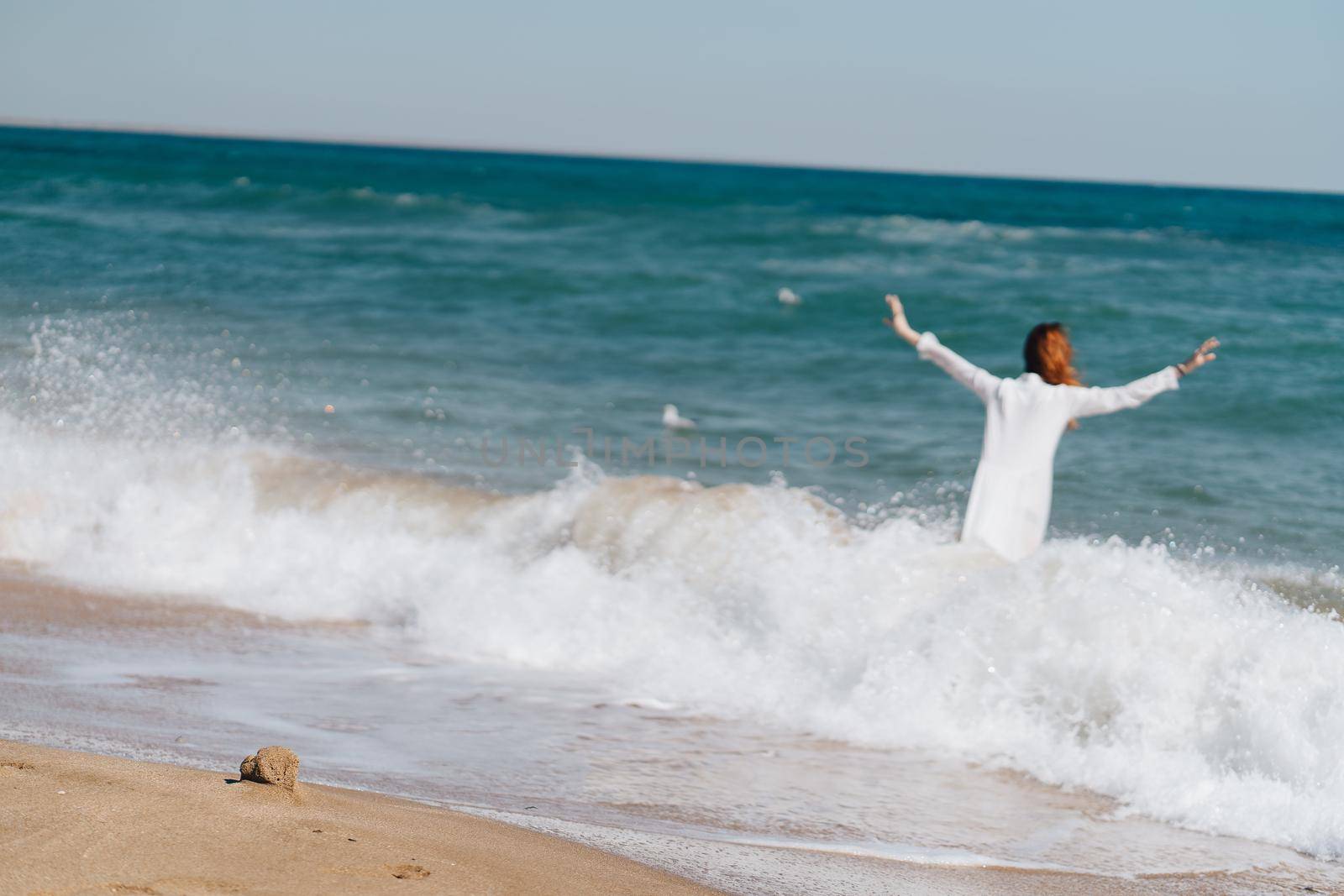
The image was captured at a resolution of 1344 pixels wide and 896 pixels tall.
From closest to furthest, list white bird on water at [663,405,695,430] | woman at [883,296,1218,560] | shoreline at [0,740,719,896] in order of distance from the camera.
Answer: shoreline at [0,740,719,896]
woman at [883,296,1218,560]
white bird on water at [663,405,695,430]

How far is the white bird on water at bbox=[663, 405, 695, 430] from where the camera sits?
1148 cm

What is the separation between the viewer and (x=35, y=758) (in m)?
3.61

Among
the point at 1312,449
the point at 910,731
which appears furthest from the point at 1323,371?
the point at 910,731

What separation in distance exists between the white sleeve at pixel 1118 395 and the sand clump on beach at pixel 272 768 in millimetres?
3204

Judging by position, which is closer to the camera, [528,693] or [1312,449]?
[528,693]

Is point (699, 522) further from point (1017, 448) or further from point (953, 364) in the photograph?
point (1017, 448)

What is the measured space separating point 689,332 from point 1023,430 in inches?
421

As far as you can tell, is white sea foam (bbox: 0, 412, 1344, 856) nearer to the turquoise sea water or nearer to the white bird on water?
the turquoise sea water

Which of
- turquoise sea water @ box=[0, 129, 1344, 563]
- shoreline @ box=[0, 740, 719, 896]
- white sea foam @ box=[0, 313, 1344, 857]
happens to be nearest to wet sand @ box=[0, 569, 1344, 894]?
shoreline @ box=[0, 740, 719, 896]

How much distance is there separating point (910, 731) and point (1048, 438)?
129 cm

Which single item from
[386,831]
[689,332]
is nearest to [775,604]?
[386,831]

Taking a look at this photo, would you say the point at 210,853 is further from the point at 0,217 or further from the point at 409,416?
the point at 0,217

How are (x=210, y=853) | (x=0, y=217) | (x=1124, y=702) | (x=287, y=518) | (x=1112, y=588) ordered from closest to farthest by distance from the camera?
(x=210, y=853), (x=1124, y=702), (x=1112, y=588), (x=287, y=518), (x=0, y=217)

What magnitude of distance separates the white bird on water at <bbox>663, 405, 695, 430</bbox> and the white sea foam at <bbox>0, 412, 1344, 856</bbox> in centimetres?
235
